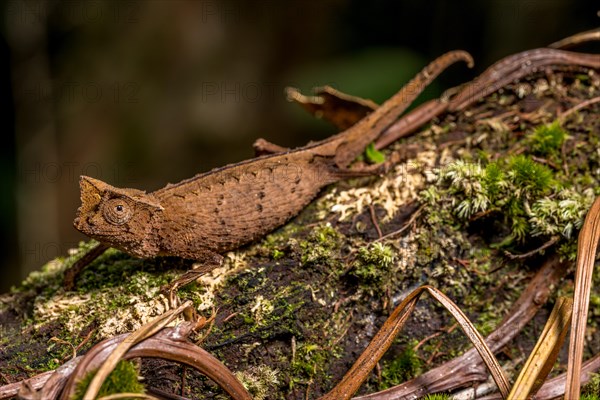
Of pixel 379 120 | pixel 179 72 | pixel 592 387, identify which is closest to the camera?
pixel 592 387

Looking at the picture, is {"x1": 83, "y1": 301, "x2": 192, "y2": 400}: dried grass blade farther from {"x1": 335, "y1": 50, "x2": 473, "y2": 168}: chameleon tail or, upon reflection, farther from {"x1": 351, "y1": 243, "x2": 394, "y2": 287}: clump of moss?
{"x1": 335, "y1": 50, "x2": 473, "y2": 168}: chameleon tail

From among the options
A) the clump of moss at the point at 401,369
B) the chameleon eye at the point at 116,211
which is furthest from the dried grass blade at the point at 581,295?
the chameleon eye at the point at 116,211

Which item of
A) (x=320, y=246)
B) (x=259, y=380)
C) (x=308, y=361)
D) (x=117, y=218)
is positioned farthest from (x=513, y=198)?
(x=117, y=218)

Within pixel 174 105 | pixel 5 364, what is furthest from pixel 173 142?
A: pixel 5 364

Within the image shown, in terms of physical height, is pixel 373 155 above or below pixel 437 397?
above

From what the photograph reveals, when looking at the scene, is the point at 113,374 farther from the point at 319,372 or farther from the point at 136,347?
the point at 319,372

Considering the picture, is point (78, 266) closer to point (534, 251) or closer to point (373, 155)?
point (373, 155)
